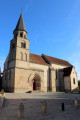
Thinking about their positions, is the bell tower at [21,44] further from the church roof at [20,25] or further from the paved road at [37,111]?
the paved road at [37,111]

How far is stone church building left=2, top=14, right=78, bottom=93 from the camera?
2461cm

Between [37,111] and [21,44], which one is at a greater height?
[21,44]

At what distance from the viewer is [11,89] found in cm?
2391

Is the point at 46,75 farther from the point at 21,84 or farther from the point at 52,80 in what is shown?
the point at 21,84

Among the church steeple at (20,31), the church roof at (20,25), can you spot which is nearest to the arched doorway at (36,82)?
the church steeple at (20,31)

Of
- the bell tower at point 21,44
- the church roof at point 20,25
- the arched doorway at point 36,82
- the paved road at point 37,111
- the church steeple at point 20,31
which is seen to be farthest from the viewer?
the church roof at point 20,25

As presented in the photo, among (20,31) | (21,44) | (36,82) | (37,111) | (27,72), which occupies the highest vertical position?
(20,31)

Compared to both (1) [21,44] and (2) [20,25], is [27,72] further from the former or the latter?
(2) [20,25]

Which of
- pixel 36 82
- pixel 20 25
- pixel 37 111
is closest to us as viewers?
pixel 37 111

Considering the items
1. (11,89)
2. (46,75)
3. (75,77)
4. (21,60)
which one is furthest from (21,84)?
(75,77)

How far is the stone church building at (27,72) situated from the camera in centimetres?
2461

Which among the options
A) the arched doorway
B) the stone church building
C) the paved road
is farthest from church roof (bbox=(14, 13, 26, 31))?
the paved road

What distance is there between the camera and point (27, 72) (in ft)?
85.6

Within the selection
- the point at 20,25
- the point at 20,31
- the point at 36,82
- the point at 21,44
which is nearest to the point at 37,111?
the point at 36,82
